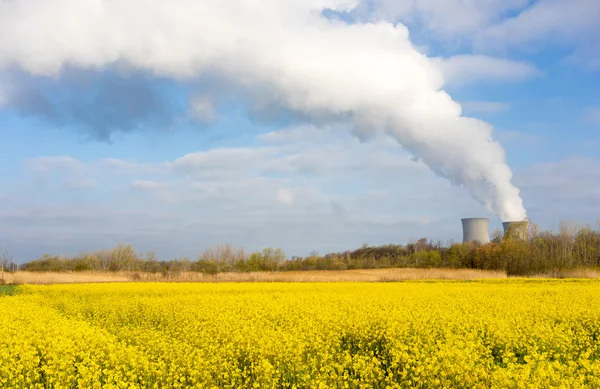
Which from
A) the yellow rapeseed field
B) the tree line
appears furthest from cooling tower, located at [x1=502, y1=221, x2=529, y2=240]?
the yellow rapeseed field

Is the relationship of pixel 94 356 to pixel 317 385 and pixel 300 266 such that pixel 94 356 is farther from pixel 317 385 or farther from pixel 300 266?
pixel 300 266

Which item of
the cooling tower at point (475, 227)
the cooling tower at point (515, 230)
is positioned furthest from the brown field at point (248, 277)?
the cooling tower at point (515, 230)

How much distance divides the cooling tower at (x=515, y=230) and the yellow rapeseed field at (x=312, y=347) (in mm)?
37747

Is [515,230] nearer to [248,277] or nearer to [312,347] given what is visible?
[248,277]

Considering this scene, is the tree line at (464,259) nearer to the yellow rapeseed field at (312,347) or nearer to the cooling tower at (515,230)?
the cooling tower at (515,230)

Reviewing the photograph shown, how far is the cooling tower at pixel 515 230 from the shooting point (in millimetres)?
59088

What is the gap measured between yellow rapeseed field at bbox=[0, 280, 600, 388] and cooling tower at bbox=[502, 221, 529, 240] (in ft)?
124

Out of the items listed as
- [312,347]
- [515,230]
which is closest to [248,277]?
[515,230]

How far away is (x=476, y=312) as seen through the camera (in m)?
18.0

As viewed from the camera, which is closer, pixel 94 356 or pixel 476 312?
pixel 94 356

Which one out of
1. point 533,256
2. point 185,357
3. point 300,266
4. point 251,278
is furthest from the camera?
point 300,266

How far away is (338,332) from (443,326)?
3.01 m

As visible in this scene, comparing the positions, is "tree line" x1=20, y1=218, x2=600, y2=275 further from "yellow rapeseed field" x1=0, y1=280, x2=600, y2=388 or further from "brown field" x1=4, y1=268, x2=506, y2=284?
"yellow rapeseed field" x1=0, y1=280, x2=600, y2=388

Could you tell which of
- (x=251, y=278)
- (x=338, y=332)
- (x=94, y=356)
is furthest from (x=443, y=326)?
(x=251, y=278)
